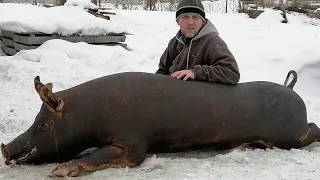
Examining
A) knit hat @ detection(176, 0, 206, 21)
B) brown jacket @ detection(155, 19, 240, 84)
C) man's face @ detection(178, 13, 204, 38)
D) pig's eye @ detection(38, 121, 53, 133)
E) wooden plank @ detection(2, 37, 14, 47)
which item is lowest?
wooden plank @ detection(2, 37, 14, 47)

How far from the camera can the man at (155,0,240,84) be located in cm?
289

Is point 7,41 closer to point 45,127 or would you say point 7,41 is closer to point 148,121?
point 45,127

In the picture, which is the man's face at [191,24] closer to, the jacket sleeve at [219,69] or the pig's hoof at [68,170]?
the jacket sleeve at [219,69]

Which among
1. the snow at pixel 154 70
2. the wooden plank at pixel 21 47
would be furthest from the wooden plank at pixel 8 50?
the snow at pixel 154 70

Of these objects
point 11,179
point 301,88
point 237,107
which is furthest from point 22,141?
point 301,88

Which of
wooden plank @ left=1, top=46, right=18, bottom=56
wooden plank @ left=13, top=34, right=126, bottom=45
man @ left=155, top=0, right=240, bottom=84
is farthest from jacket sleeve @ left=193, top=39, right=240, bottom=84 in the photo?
wooden plank @ left=1, top=46, right=18, bottom=56

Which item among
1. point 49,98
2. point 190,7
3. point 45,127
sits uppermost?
point 190,7

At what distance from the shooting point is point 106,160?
2.43 m

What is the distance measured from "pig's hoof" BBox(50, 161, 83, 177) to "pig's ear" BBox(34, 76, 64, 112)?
31 cm

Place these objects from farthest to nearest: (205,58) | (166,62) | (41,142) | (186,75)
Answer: (166,62), (205,58), (186,75), (41,142)

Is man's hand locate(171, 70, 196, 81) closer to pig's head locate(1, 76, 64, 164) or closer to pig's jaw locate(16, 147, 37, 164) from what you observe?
pig's head locate(1, 76, 64, 164)

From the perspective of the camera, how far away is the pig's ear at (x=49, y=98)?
2.33 meters

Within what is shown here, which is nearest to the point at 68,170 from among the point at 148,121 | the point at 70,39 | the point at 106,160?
the point at 106,160

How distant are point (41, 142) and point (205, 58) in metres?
1.25
